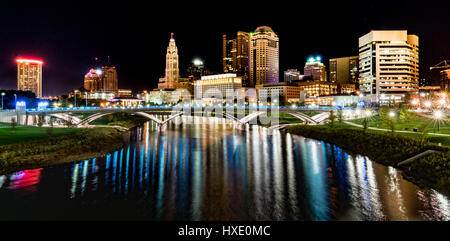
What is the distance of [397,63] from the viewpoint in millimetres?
147125

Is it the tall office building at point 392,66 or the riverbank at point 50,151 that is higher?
the tall office building at point 392,66

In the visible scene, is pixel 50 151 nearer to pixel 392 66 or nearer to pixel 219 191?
pixel 219 191

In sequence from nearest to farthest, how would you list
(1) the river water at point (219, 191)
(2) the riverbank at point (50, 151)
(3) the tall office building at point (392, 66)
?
(1) the river water at point (219, 191) → (2) the riverbank at point (50, 151) → (3) the tall office building at point (392, 66)

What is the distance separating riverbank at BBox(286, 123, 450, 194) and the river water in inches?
45.9

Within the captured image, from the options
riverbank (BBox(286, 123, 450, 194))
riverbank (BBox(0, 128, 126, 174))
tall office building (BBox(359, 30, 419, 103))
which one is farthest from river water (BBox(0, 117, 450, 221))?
tall office building (BBox(359, 30, 419, 103))

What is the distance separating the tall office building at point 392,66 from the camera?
14562 centimetres

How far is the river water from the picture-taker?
18.0m

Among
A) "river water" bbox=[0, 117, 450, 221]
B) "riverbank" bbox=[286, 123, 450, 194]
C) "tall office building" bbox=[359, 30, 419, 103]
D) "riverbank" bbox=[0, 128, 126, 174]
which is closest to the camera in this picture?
"river water" bbox=[0, 117, 450, 221]

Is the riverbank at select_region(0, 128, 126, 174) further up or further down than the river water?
further up

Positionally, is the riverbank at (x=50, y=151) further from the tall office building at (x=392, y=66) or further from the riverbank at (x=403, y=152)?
the tall office building at (x=392, y=66)

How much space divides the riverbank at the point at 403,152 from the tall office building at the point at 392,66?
385 feet

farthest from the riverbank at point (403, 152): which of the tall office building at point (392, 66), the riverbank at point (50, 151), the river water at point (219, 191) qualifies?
the tall office building at point (392, 66)

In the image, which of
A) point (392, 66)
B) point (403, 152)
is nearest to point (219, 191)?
point (403, 152)

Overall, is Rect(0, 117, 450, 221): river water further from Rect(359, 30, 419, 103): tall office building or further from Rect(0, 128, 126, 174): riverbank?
Rect(359, 30, 419, 103): tall office building
